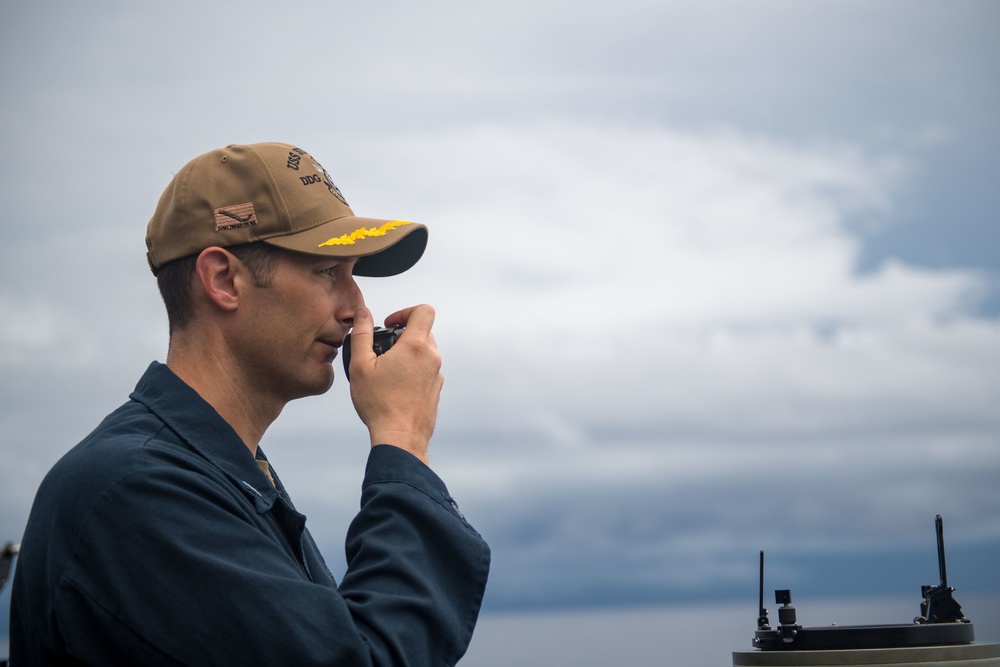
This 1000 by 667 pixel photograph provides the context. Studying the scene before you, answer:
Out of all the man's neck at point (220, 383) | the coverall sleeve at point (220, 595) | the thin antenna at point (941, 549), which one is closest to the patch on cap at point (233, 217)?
the man's neck at point (220, 383)

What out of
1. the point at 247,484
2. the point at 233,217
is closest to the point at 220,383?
the point at 247,484

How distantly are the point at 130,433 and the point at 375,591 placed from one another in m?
0.73

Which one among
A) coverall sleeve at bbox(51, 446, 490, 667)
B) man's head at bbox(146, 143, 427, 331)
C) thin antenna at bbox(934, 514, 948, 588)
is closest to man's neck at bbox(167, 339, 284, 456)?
man's head at bbox(146, 143, 427, 331)

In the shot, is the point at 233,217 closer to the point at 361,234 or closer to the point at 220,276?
the point at 220,276

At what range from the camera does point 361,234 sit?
2916 millimetres

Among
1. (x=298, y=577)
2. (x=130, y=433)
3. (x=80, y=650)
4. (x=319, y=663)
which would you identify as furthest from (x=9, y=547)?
(x=319, y=663)

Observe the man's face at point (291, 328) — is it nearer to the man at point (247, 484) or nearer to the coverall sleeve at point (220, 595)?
the man at point (247, 484)

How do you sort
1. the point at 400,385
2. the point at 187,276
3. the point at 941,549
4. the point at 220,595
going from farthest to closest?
1. the point at 941,549
2. the point at 187,276
3. the point at 400,385
4. the point at 220,595

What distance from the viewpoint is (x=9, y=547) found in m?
2.73

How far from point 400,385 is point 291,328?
0.37m

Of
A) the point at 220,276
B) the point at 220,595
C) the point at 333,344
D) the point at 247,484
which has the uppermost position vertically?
the point at 220,276

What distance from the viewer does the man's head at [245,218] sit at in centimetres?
280

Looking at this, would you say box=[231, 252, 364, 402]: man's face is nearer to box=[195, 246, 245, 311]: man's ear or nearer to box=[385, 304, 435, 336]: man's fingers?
box=[195, 246, 245, 311]: man's ear

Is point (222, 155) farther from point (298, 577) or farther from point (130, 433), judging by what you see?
point (298, 577)
